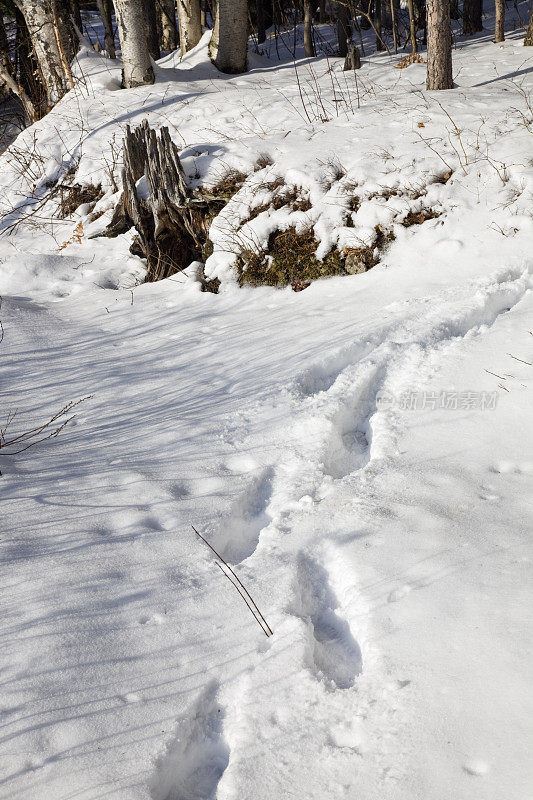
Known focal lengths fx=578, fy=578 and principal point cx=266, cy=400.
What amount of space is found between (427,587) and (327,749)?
72 centimetres

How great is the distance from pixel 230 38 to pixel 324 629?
1082 centimetres

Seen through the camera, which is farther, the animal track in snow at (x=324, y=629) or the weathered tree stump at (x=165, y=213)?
the weathered tree stump at (x=165, y=213)

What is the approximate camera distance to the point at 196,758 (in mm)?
1924

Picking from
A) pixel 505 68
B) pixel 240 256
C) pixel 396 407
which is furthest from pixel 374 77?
pixel 396 407

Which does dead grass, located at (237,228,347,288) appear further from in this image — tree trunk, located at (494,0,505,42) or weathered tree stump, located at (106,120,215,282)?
tree trunk, located at (494,0,505,42)

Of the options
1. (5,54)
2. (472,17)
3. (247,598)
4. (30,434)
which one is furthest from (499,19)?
(247,598)

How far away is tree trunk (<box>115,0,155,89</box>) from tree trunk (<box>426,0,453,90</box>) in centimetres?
466

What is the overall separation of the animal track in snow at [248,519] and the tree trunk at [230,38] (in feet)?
31.9

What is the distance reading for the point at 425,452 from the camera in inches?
123

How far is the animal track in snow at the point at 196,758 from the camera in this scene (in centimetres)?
183

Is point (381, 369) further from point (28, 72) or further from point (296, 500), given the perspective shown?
point (28, 72)

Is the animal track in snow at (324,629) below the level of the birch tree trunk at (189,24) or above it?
below

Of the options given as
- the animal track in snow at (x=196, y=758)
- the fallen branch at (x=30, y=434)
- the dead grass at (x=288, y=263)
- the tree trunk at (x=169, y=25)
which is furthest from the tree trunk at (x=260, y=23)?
the animal track in snow at (x=196, y=758)

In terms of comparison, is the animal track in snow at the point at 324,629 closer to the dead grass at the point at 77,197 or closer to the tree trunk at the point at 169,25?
the dead grass at the point at 77,197
